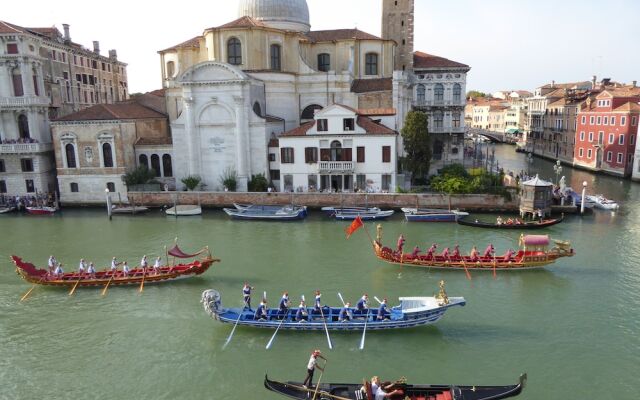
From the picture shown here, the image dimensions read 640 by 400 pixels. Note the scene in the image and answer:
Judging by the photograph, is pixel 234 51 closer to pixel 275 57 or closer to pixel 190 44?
pixel 275 57

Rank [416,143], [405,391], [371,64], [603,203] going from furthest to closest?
1. [371,64]
2. [416,143]
3. [603,203]
4. [405,391]

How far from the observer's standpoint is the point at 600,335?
14.4 metres

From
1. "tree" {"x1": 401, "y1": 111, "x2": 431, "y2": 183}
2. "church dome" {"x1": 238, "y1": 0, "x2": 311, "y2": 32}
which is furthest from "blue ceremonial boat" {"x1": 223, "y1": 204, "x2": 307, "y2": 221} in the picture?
"church dome" {"x1": 238, "y1": 0, "x2": 311, "y2": 32}

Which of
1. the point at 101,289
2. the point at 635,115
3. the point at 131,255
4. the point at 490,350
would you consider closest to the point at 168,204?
the point at 131,255

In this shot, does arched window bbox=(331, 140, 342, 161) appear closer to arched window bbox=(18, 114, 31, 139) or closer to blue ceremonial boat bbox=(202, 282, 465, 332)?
blue ceremonial boat bbox=(202, 282, 465, 332)

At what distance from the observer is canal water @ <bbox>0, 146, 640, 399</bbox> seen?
41.1ft

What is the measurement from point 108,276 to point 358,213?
1465cm

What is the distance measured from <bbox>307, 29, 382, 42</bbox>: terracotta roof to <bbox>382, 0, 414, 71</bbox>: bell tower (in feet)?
8.88

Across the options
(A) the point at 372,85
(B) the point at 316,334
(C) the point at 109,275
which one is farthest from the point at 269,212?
(B) the point at 316,334

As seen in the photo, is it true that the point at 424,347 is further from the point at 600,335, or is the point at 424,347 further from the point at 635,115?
the point at 635,115

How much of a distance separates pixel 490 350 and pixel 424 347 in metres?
1.80

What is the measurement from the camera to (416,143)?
3259cm

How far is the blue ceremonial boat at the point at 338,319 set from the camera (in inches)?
574

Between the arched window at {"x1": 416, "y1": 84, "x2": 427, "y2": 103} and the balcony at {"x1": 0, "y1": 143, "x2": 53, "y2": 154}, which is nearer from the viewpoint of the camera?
the balcony at {"x1": 0, "y1": 143, "x2": 53, "y2": 154}
